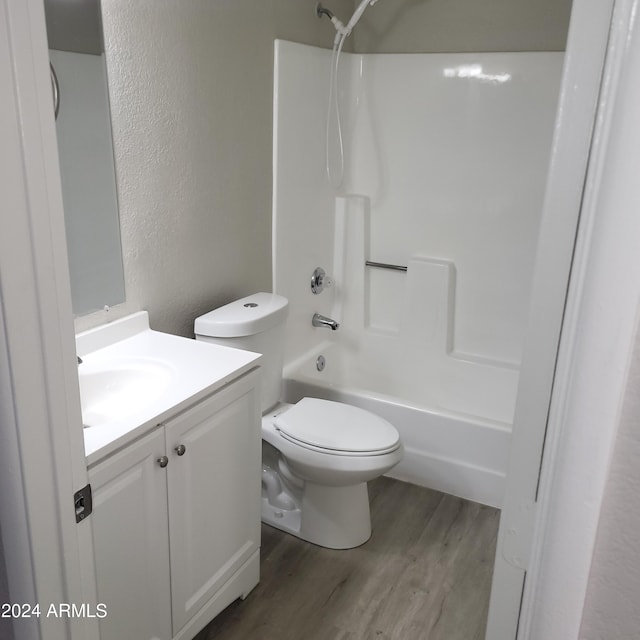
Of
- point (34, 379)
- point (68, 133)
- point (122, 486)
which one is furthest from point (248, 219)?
point (34, 379)

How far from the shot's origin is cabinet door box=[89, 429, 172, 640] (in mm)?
1421

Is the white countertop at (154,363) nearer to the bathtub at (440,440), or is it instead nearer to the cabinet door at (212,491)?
the cabinet door at (212,491)

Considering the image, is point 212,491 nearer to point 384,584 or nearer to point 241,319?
point 241,319

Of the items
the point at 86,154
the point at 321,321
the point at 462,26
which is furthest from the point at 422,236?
the point at 86,154

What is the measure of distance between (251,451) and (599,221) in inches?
59.9

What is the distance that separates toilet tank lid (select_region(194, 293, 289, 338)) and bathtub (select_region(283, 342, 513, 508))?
62cm

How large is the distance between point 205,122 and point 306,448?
112 centimetres

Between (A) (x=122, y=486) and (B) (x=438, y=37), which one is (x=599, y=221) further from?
(B) (x=438, y=37)

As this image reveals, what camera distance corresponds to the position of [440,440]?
262 cm

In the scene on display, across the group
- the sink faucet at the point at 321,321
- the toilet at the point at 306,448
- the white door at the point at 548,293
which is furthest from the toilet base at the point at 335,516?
the white door at the point at 548,293

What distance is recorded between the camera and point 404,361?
125 inches

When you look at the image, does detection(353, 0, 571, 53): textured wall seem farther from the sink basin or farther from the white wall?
the sink basin

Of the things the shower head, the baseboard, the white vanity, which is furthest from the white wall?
the white vanity

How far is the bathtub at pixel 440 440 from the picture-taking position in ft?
8.35
